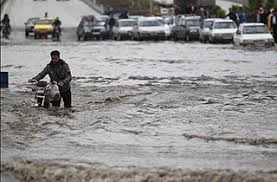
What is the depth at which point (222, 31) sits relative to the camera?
38438mm

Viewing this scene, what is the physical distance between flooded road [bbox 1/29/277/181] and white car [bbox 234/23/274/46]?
10.2 meters

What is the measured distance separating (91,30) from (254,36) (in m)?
16.9

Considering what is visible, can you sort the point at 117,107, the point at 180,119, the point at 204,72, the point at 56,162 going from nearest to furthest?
1. the point at 56,162
2. the point at 180,119
3. the point at 117,107
4. the point at 204,72

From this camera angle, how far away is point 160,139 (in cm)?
1062

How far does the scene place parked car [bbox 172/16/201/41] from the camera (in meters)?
43.6

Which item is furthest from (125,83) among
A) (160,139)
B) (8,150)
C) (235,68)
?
(8,150)

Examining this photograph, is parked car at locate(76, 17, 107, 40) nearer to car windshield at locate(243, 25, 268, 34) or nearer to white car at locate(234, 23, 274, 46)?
white car at locate(234, 23, 274, 46)

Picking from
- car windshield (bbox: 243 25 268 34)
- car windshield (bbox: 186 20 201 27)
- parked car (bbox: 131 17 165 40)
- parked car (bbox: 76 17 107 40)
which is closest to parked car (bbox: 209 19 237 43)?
car windshield (bbox: 243 25 268 34)

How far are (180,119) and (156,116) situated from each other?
22.6 inches

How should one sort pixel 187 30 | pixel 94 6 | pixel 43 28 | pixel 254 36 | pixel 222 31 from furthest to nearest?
pixel 94 6 < pixel 43 28 < pixel 187 30 < pixel 222 31 < pixel 254 36

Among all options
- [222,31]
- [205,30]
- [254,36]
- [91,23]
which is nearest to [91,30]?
[91,23]

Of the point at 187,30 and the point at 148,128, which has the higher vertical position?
the point at 187,30

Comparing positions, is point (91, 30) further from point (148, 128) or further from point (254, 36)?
point (148, 128)

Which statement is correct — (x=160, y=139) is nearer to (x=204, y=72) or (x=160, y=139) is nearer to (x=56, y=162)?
(x=56, y=162)
